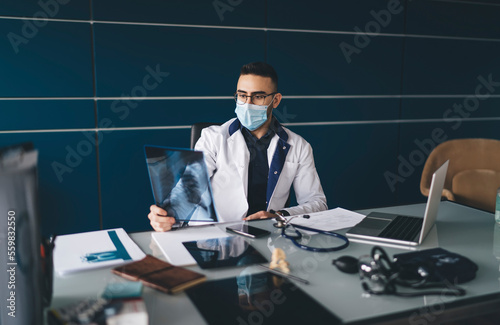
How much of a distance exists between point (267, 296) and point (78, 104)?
2366 millimetres

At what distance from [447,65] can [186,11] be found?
2.48 metres

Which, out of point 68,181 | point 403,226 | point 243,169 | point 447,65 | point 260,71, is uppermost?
point 447,65

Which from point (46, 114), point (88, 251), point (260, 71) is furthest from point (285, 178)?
point (46, 114)

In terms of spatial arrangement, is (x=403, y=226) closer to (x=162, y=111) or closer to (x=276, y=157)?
(x=276, y=157)

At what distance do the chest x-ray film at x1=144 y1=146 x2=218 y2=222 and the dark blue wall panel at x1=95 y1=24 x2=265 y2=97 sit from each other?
173 cm

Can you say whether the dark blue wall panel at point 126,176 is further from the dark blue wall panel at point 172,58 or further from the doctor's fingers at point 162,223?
the doctor's fingers at point 162,223

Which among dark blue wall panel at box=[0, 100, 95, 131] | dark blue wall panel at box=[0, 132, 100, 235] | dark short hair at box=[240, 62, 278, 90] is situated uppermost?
dark short hair at box=[240, 62, 278, 90]

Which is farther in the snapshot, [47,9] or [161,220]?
[47,9]

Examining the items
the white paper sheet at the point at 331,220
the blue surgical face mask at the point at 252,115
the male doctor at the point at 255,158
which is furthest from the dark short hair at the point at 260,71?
the white paper sheet at the point at 331,220

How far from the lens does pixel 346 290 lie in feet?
3.48

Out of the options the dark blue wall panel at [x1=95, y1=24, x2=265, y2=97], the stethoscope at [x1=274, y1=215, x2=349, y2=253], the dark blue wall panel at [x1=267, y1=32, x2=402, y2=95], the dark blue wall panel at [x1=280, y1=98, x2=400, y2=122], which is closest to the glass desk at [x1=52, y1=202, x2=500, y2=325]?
the stethoscope at [x1=274, y1=215, x2=349, y2=253]

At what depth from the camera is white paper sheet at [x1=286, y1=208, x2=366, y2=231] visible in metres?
1.56

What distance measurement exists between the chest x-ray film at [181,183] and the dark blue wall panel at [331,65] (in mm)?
2155

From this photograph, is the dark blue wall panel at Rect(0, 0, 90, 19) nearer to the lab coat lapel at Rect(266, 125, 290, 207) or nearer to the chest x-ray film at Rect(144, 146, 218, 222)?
the lab coat lapel at Rect(266, 125, 290, 207)
